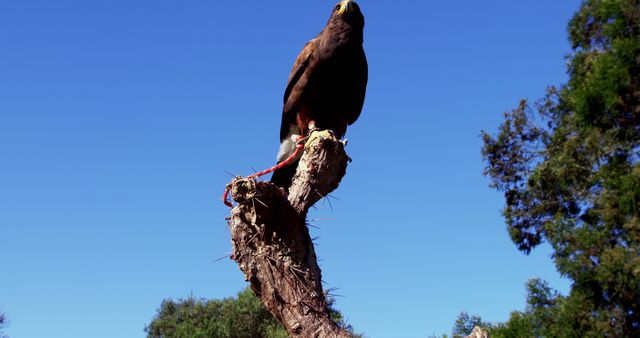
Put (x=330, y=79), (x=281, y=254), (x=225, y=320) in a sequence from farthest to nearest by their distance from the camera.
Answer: (x=225, y=320)
(x=330, y=79)
(x=281, y=254)

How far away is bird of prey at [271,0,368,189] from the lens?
4.59 meters

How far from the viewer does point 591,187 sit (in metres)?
13.0

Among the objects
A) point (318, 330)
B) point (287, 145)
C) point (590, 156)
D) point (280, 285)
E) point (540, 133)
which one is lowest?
point (318, 330)

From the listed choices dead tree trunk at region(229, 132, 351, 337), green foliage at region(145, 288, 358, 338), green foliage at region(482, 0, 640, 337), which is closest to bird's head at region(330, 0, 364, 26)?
dead tree trunk at region(229, 132, 351, 337)

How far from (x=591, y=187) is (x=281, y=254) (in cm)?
1121

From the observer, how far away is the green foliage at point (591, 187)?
11.4 meters

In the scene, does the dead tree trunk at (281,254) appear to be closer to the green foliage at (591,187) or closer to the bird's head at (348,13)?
the bird's head at (348,13)

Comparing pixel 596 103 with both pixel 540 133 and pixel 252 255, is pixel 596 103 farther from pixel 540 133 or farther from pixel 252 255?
pixel 252 255

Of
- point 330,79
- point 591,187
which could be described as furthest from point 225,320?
point 330,79

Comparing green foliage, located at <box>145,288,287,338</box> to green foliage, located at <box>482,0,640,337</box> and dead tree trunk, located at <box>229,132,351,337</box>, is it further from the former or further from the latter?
dead tree trunk, located at <box>229,132,351,337</box>

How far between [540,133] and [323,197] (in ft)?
38.5

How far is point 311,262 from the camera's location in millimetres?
3615

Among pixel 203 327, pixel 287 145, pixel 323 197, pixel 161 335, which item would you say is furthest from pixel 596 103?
pixel 161 335

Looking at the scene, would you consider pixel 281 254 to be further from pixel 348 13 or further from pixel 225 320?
pixel 225 320
